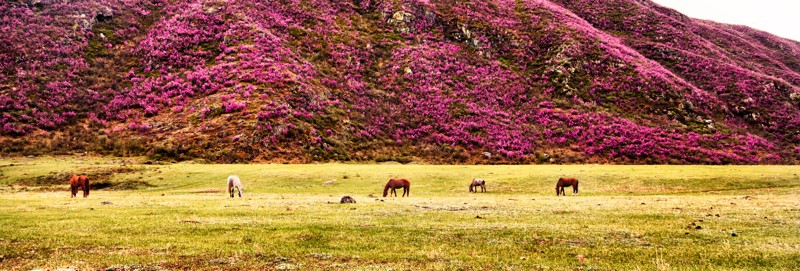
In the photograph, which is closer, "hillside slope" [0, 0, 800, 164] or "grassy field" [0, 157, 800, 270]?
"grassy field" [0, 157, 800, 270]

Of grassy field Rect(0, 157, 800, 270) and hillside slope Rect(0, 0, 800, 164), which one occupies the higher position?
hillside slope Rect(0, 0, 800, 164)

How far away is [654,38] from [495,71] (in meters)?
54.3

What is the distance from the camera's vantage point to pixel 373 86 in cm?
9281

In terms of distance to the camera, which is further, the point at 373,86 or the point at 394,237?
the point at 373,86

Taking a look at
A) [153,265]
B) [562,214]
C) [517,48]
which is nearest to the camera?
[153,265]

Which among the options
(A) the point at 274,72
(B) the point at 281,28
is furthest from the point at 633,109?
(B) the point at 281,28

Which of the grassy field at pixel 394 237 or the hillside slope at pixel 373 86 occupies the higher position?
the hillside slope at pixel 373 86

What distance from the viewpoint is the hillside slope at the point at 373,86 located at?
228 feet

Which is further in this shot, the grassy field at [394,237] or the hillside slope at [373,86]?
the hillside slope at [373,86]

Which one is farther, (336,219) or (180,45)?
(180,45)

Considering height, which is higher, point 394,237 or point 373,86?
point 373,86

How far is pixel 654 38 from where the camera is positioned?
397ft

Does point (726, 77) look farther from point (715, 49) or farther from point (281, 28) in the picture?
point (281, 28)

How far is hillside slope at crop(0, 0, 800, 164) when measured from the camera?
69625 millimetres
